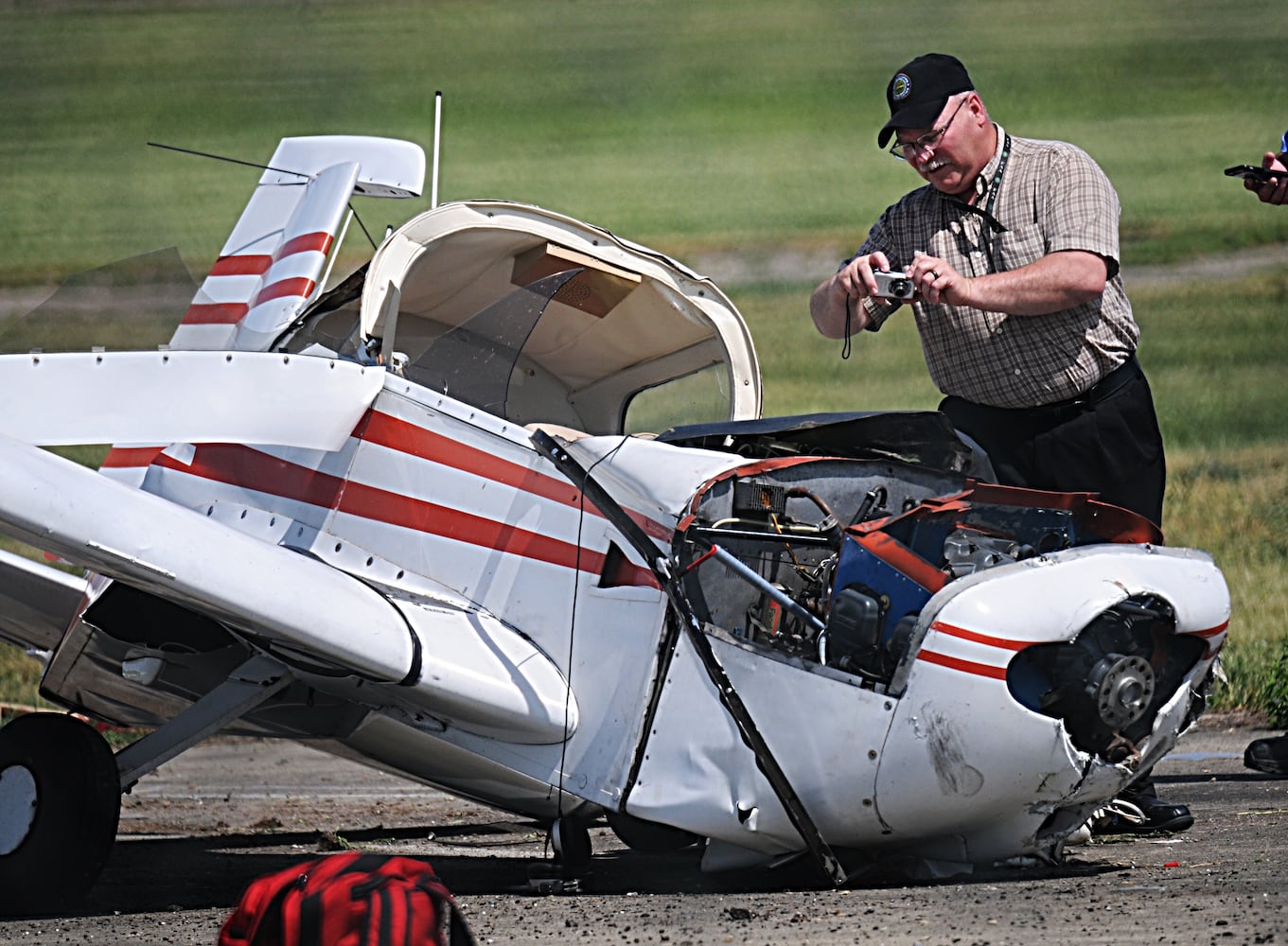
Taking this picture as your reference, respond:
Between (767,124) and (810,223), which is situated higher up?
(767,124)

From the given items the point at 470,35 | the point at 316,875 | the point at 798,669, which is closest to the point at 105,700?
the point at 798,669

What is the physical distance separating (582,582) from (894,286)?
1.37 meters

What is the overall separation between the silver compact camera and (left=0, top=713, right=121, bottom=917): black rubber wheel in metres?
3.07

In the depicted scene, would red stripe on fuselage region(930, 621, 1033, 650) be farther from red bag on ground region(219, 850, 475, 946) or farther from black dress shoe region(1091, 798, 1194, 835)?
red bag on ground region(219, 850, 475, 946)

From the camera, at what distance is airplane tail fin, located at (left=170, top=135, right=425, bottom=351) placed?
7.45m

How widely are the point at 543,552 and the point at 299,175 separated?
4.12 metres

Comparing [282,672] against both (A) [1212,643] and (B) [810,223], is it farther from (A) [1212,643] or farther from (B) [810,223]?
(B) [810,223]

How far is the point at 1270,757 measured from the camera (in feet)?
22.1

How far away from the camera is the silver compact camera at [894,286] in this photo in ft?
16.2

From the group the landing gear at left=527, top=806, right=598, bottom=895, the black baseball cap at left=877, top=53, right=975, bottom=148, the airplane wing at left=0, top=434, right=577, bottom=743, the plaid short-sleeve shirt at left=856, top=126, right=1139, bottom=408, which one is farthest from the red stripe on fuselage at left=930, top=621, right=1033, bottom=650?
the black baseball cap at left=877, top=53, right=975, bottom=148

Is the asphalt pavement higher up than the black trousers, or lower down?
lower down

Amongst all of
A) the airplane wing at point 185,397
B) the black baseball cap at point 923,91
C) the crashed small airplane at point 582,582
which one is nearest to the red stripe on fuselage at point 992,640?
the crashed small airplane at point 582,582

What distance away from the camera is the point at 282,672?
5535mm

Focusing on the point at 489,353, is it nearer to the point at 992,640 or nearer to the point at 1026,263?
the point at 1026,263
